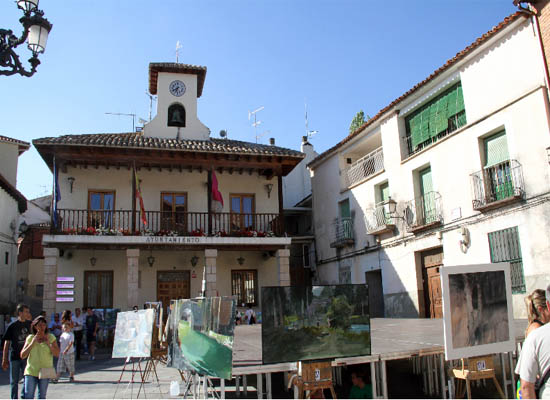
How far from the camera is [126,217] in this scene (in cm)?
1853

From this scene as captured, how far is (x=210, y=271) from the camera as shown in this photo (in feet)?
57.1

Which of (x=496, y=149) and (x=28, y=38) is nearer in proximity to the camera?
(x=28, y=38)

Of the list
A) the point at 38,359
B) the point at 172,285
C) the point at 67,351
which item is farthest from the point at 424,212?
the point at 38,359

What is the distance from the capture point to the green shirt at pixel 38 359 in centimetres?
633

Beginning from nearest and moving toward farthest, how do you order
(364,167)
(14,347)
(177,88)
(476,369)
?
1. (476,369)
2. (14,347)
3. (364,167)
4. (177,88)

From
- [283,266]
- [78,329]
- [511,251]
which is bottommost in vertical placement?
[78,329]

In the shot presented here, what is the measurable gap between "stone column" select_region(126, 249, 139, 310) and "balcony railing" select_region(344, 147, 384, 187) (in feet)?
30.5

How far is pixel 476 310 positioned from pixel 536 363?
6.86 ft

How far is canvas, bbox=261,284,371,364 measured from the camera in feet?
16.5

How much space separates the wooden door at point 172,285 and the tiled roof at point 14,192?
7.48 m

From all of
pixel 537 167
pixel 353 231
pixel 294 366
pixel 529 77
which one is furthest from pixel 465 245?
pixel 294 366

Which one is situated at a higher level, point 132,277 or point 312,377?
point 132,277

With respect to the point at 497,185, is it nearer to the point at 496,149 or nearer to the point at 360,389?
the point at 496,149

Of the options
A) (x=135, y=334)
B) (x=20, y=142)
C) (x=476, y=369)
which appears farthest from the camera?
(x=20, y=142)
